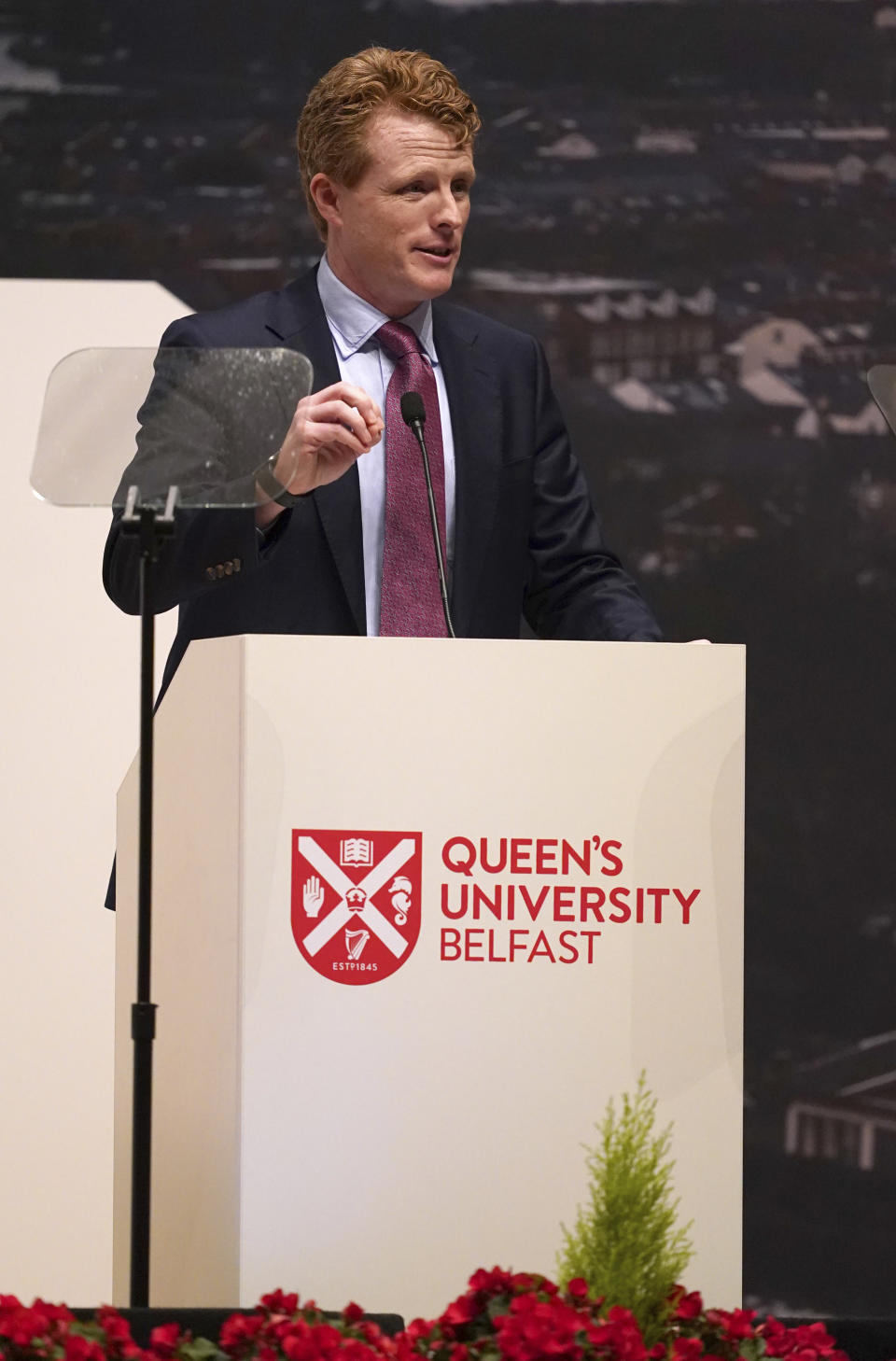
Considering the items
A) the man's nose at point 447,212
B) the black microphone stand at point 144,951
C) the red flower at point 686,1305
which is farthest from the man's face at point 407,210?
the red flower at point 686,1305

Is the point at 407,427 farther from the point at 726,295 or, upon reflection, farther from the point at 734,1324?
the point at 726,295

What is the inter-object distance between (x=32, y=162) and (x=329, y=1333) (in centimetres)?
276

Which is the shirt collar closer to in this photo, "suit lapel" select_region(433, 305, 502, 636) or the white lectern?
"suit lapel" select_region(433, 305, 502, 636)

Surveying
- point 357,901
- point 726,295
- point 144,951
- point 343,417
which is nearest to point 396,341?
point 343,417

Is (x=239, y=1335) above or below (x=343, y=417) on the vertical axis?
below

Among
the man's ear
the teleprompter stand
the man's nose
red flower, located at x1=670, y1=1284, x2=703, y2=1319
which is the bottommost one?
red flower, located at x1=670, y1=1284, x2=703, y2=1319

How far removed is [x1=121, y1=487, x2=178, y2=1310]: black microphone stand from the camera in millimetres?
1781

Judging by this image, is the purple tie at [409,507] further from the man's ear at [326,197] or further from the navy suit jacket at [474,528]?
the man's ear at [326,197]

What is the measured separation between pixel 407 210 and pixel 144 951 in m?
1.22

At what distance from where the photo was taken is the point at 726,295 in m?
3.72

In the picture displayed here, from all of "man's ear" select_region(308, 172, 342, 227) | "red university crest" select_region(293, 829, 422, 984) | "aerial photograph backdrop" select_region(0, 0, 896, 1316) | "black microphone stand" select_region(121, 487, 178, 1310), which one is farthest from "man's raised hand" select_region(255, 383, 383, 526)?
"aerial photograph backdrop" select_region(0, 0, 896, 1316)

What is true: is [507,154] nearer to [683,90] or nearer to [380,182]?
[683,90]

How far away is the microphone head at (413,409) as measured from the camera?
7.72 ft

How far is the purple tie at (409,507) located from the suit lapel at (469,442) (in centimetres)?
4
